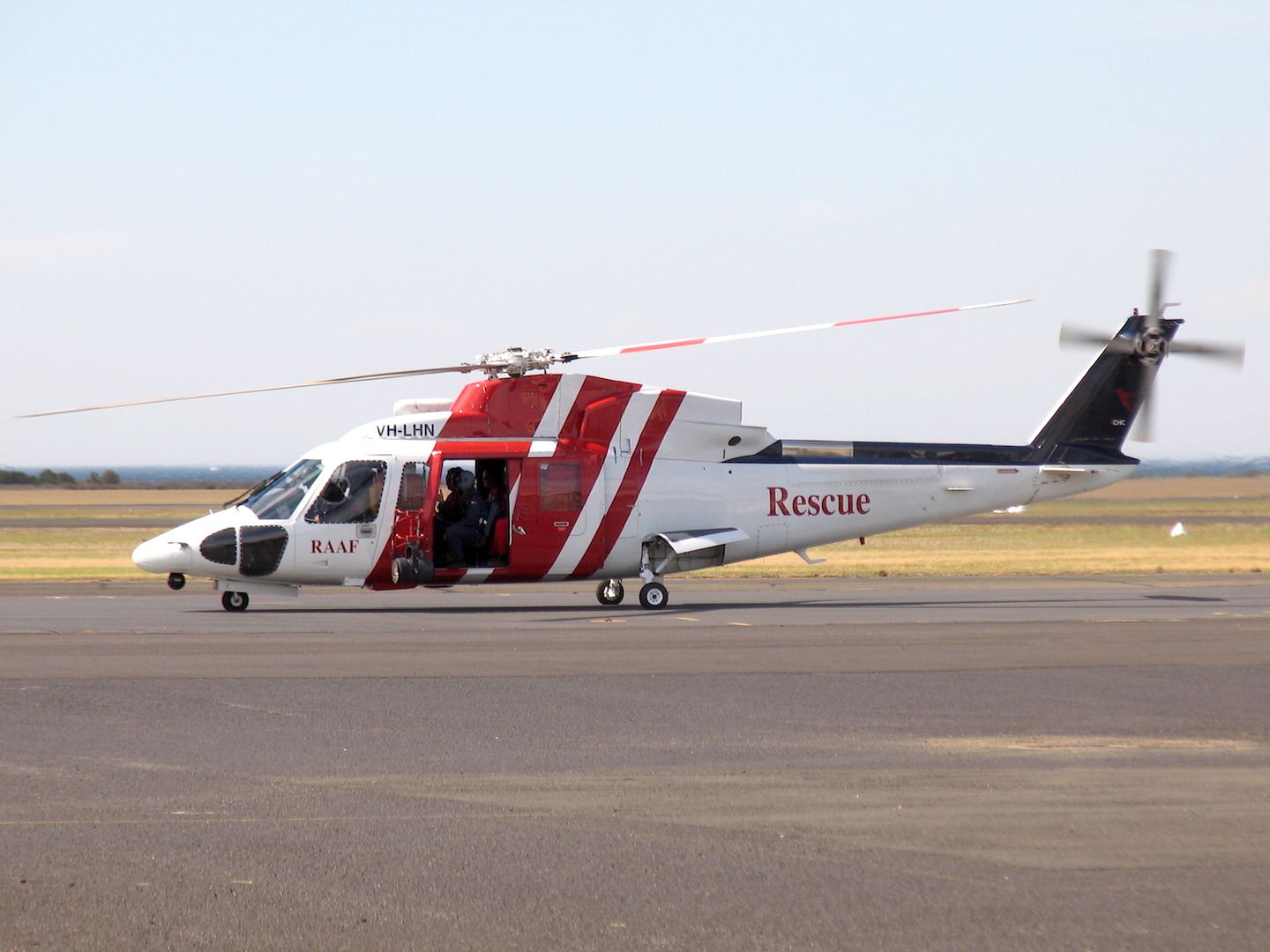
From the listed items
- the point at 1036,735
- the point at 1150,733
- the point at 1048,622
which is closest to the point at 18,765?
the point at 1036,735

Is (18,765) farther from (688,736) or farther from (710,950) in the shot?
(710,950)

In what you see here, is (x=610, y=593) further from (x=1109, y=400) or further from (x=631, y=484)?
(x=1109, y=400)

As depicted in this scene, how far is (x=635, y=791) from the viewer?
8672 mm

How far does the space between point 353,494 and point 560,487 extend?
3158 mm

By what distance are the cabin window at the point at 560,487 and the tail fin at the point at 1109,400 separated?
7.71 metres

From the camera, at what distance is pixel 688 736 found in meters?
10.5

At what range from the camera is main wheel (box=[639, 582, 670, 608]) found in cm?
2155

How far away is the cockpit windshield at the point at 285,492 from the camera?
2092 cm

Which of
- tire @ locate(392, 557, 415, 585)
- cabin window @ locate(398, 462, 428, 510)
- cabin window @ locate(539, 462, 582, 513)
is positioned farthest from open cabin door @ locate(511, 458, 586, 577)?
tire @ locate(392, 557, 415, 585)

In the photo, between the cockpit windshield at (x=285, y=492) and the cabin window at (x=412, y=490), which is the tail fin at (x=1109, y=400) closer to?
the cabin window at (x=412, y=490)

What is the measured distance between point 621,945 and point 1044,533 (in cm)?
4334

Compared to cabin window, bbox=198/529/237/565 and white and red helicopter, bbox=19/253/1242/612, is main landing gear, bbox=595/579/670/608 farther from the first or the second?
cabin window, bbox=198/529/237/565

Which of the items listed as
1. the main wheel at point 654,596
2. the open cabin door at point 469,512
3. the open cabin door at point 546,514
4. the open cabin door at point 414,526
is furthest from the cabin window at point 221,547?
the main wheel at point 654,596

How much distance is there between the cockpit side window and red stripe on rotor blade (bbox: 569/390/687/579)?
3320 mm
